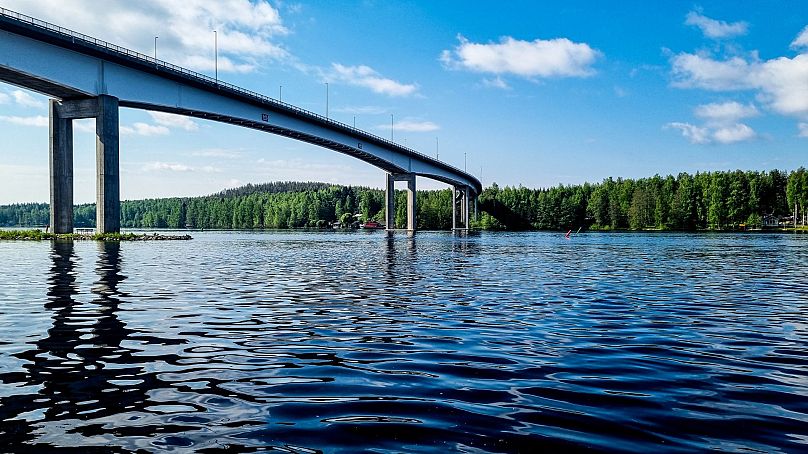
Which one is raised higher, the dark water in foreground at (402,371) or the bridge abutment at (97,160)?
the bridge abutment at (97,160)

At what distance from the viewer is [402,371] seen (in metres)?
8.80

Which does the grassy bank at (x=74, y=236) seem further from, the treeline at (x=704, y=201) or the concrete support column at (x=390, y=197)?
the treeline at (x=704, y=201)

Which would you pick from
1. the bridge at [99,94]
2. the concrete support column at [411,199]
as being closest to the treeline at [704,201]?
the concrete support column at [411,199]

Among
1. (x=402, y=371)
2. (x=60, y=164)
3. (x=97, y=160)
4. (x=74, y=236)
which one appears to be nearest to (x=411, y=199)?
(x=97, y=160)

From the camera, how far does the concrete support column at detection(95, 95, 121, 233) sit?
63.5 m

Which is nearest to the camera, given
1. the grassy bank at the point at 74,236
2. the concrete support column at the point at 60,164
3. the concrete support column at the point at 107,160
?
the concrete support column at the point at 107,160

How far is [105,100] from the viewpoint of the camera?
63500 millimetres

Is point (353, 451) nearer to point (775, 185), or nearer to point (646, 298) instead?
point (646, 298)

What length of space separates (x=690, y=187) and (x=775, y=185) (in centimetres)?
2372

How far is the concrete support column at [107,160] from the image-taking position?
208 ft

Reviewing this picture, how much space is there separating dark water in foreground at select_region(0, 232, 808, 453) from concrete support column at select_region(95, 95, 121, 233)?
50.2 meters

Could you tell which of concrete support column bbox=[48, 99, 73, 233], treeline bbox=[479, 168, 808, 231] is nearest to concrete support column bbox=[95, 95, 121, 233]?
concrete support column bbox=[48, 99, 73, 233]

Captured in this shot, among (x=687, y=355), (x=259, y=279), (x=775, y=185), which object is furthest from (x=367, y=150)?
(x=775, y=185)

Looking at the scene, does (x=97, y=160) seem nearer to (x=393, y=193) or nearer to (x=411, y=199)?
(x=393, y=193)
